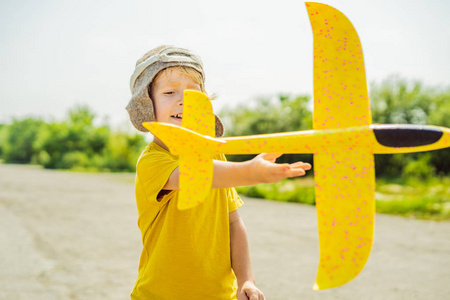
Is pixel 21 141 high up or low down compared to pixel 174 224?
down

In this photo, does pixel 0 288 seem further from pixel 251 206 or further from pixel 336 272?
pixel 251 206

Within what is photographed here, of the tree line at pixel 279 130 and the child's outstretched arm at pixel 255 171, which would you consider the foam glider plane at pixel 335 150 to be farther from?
the tree line at pixel 279 130

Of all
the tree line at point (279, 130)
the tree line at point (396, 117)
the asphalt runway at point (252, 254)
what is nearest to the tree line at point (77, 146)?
the tree line at point (279, 130)

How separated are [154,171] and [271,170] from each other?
1.80 feet

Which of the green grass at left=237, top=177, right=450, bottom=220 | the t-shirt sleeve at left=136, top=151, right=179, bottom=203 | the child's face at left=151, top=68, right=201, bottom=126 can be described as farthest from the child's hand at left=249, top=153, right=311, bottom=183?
the green grass at left=237, top=177, right=450, bottom=220

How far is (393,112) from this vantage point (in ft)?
37.9

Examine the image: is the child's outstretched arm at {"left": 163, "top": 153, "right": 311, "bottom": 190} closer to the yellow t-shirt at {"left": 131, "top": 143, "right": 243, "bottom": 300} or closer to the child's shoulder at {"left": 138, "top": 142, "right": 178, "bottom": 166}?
the child's shoulder at {"left": 138, "top": 142, "right": 178, "bottom": 166}

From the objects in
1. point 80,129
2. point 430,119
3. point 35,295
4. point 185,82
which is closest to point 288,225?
point 35,295

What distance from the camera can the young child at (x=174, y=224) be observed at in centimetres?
138

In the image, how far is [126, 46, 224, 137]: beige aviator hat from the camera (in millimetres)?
1394

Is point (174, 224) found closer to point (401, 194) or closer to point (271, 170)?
point (271, 170)

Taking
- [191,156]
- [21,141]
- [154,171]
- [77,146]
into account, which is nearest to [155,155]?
[154,171]

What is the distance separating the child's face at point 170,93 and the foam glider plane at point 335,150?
0.40 meters

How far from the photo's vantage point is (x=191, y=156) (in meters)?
0.94
